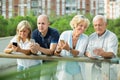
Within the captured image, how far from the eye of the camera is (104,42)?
97.9 inches


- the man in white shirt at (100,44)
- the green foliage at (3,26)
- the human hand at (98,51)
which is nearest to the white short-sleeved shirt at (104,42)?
the man in white shirt at (100,44)

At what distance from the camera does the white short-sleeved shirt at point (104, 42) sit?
2.46m

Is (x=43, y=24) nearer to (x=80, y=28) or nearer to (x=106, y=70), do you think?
(x=80, y=28)

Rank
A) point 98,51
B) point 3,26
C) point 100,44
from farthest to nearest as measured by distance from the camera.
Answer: point 3,26 → point 100,44 → point 98,51

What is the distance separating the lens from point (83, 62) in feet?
7.62

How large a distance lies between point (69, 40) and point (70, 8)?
66.3m

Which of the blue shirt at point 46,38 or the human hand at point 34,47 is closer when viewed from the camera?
the human hand at point 34,47

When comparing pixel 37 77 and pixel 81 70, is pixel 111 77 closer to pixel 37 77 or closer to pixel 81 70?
pixel 81 70

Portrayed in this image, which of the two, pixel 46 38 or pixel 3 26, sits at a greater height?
pixel 46 38

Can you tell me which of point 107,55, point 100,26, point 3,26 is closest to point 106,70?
point 107,55

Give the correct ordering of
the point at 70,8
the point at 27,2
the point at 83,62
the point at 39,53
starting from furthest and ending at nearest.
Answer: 1. the point at 70,8
2. the point at 27,2
3. the point at 39,53
4. the point at 83,62

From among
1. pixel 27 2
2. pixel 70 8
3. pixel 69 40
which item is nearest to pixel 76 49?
pixel 69 40

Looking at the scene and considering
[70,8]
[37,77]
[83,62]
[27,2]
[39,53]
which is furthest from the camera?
[70,8]

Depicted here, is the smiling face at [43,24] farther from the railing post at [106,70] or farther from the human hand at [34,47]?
the railing post at [106,70]
